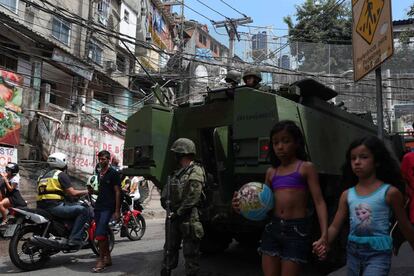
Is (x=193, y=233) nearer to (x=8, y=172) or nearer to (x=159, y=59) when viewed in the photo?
(x=8, y=172)

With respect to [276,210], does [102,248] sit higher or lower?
lower

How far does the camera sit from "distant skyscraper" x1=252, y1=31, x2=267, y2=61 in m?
23.0

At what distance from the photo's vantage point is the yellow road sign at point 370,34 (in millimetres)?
3502

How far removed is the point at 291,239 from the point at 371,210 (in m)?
0.63

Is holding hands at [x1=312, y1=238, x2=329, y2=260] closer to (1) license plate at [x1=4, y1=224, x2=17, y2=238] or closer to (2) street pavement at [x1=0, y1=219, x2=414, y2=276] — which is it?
(2) street pavement at [x1=0, y1=219, x2=414, y2=276]

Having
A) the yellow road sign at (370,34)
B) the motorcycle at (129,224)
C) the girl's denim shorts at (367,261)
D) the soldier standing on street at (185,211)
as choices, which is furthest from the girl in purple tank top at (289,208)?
the motorcycle at (129,224)

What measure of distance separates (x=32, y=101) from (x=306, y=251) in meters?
16.6

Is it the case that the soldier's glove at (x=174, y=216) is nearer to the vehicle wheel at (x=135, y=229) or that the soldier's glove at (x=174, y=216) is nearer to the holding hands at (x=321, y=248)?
the holding hands at (x=321, y=248)

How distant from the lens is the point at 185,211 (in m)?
4.69

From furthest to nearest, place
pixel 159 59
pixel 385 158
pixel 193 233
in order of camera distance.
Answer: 1. pixel 159 59
2. pixel 193 233
3. pixel 385 158

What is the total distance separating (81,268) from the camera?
239 inches

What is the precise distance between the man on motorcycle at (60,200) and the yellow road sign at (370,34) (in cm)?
413

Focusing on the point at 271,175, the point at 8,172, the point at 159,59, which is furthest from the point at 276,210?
the point at 159,59

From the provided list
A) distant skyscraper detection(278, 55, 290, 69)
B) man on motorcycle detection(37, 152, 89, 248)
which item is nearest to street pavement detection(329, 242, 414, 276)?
man on motorcycle detection(37, 152, 89, 248)
